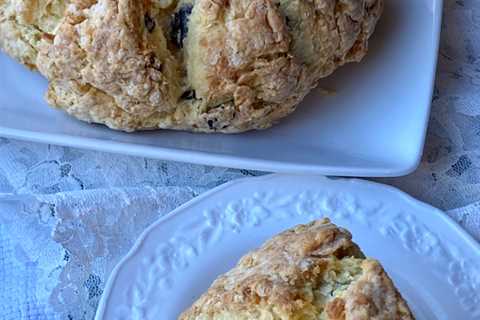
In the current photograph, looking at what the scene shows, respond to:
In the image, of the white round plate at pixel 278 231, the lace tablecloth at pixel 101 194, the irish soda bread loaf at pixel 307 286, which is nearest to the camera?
the irish soda bread loaf at pixel 307 286

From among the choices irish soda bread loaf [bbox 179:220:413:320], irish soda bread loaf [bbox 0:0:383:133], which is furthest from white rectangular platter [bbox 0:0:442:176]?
irish soda bread loaf [bbox 179:220:413:320]

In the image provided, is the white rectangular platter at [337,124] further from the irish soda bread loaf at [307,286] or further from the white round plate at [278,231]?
the irish soda bread loaf at [307,286]

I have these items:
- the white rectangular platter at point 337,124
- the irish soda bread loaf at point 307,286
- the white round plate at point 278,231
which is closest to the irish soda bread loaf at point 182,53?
the white rectangular platter at point 337,124

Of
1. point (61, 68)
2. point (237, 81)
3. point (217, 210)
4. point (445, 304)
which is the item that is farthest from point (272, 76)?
point (445, 304)

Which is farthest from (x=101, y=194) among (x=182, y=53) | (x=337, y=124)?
(x=337, y=124)

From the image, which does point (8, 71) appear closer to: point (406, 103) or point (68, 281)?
point (68, 281)

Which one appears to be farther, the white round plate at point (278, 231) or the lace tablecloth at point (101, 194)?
the lace tablecloth at point (101, 194)

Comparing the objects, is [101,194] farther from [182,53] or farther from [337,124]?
[337,124]
